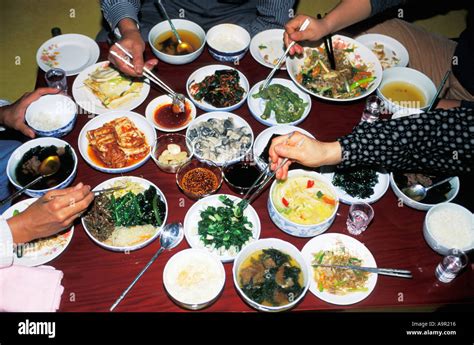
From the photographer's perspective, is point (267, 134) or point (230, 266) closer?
point (230, 266)

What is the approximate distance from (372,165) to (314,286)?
2.77 ft

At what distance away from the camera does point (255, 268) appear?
2.21 metres

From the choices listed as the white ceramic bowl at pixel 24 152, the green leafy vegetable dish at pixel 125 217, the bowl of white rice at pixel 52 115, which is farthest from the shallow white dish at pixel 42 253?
the bowl of white rice at pixel 52 115

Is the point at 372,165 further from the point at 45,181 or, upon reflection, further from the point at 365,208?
the point at 45,181

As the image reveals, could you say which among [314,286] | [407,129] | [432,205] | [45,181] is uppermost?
[407,129]

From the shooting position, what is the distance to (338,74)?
10.1 feet

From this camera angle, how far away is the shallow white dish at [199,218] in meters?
2.31

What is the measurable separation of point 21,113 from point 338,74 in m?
2.23

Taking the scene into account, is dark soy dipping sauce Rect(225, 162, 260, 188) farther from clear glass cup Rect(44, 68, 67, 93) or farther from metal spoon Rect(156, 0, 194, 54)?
clear glass cup Rect(44, 68, 67, 93)

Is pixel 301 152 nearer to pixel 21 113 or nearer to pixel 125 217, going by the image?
pixel 125 217

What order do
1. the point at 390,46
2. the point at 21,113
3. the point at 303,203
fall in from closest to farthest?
1. the point at 303,203
2. the point at 21,113
3. the point at 390,46

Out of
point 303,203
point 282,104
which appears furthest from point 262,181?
point 282,104

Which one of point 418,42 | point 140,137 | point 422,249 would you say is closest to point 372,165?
point 422,249

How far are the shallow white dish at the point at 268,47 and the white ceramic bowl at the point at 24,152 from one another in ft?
5.00
